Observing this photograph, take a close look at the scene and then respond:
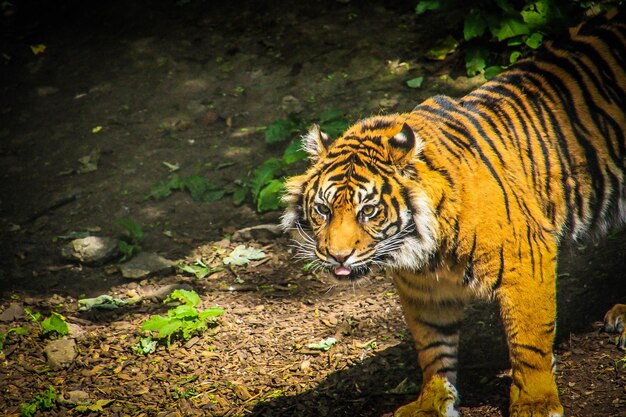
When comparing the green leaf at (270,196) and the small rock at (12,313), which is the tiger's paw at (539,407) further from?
the small rock at (12,313)

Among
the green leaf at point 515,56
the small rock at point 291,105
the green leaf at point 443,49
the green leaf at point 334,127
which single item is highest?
the green leaf at point 515,56

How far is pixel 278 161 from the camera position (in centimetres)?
609

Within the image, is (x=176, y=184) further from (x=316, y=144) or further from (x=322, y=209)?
(x=322, y=209)

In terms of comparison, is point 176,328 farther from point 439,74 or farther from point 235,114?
point 439,74

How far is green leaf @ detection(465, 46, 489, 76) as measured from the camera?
6566 millimetres

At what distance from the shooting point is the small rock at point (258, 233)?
5719 mm

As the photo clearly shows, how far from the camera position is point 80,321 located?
499 centimetres

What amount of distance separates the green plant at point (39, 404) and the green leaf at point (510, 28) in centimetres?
435

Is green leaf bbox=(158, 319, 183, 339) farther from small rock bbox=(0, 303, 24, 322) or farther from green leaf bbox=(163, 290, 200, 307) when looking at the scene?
small rock bbox=(0, 303, 24, 322)

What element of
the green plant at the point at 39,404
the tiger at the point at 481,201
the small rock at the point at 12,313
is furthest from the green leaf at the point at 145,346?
the tiger at the point at 481,201

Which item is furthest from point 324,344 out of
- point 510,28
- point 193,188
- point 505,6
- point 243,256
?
point 505,6

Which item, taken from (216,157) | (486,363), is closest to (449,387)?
(486,363)

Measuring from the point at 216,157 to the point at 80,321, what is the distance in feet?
6.97

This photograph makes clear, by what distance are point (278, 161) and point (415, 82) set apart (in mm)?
1515
